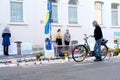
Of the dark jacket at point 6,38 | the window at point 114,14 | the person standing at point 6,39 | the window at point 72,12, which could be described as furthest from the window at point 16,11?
the window at point 114,14

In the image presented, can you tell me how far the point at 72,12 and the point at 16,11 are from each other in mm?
5022

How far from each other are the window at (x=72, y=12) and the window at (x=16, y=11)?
175 inches

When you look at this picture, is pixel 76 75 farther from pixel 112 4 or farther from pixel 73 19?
pixel 112 4

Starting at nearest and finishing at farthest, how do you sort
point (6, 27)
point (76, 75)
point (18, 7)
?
point (76, 75) < point (6, 27) < point (18, 7)

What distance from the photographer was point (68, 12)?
30266 mm

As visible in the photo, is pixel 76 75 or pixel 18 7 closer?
pixel 76 75

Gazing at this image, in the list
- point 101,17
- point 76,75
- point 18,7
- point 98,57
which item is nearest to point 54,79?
point 76,75

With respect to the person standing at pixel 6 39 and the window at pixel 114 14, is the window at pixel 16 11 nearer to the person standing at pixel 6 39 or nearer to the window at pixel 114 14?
the person standing at pixel 6 39

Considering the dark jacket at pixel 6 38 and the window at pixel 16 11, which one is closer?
the dark jacket at pixel 6 38

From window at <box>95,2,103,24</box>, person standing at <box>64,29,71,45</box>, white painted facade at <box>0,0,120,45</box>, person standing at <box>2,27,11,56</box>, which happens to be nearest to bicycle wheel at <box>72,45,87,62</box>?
person standing at <box>2,27,11,56</box>

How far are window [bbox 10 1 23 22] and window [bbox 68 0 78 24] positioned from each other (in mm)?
4443

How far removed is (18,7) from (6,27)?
7.20 ft

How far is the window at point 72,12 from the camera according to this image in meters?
30.5

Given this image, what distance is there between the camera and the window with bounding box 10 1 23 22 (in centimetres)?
2700
